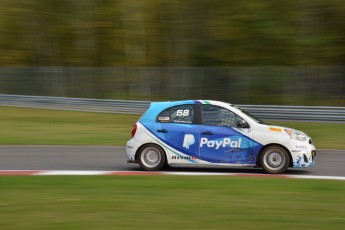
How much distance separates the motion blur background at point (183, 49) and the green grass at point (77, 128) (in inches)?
126

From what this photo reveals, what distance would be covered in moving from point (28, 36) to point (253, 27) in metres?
17.8

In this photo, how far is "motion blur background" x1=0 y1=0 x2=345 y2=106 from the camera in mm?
30922

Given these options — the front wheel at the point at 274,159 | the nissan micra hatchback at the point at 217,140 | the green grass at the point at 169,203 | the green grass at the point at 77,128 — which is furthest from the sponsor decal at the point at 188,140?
the green grass at the point at 77,128

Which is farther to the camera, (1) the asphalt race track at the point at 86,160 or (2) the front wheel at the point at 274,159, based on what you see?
(1) the asphalt race track at the point at 86,160

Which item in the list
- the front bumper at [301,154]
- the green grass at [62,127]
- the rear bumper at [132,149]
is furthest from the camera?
the green grass at [62,127]

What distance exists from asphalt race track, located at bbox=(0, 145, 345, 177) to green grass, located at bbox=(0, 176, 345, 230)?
8.12 feet

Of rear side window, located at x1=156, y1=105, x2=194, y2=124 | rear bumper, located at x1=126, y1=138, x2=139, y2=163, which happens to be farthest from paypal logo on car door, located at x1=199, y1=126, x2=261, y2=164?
rear bumper, located at x1=126, y1=138, x2=139, y2=163

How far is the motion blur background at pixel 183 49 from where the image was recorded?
101 feet

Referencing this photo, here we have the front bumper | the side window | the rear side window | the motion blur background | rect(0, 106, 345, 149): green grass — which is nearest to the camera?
the front bumper

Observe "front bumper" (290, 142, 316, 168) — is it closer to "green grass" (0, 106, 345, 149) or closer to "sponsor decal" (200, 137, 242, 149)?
"sponsor decal" (200, 137, 242, 149)

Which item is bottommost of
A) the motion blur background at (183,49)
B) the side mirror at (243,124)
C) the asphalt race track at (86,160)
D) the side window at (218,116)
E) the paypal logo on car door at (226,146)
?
the asphalt race track at (86,160)

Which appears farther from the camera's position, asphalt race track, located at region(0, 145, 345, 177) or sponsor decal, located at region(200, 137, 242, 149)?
asphalt race track, located at region(0, 145, 345, 177)

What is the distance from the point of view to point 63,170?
14.0 metres

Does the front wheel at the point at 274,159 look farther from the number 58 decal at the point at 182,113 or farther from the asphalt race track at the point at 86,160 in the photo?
the number 58 decal at the point at 182,113
